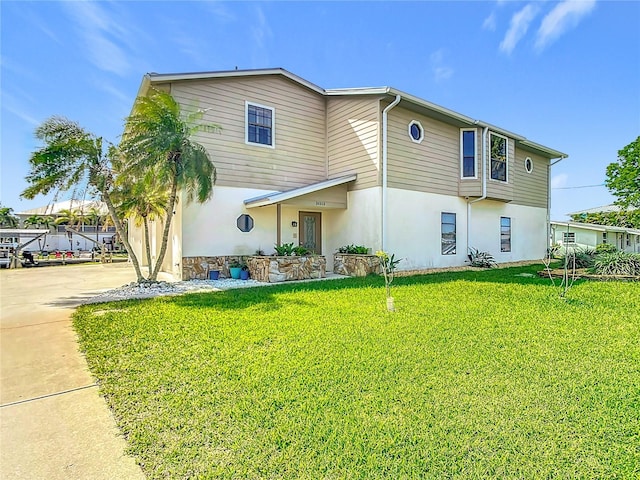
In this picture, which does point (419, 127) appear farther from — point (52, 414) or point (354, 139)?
point (52, 414)

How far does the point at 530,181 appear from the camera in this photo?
16.9 m

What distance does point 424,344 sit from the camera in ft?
14.0

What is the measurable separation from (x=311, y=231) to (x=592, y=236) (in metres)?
20.9

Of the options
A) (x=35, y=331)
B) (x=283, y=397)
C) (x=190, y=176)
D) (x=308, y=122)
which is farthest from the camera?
(x=308, y=122)

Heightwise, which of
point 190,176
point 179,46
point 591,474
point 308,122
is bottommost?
point 591,474

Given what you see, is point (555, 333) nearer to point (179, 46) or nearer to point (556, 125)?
point (179, 46)

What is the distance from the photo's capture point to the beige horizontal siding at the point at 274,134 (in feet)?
35.0

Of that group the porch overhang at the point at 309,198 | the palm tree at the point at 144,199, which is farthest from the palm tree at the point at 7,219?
the porch overhang at the point at 309,198

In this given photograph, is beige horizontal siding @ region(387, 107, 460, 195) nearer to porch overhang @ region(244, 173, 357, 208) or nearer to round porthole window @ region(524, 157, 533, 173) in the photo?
porch overhang @ region(244, 173, 357, 208)

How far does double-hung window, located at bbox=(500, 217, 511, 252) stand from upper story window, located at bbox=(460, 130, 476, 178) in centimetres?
332

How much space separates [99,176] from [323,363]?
8448 mm

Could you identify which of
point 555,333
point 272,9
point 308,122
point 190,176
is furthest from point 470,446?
point 272,9

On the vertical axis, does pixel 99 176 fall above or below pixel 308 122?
below

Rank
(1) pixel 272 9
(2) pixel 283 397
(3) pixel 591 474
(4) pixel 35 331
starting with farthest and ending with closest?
1. (1) pixel 272 9
2. (4) pixel 35 331
3. (2) pixel 283 397
4. (3) pixel 591 474
